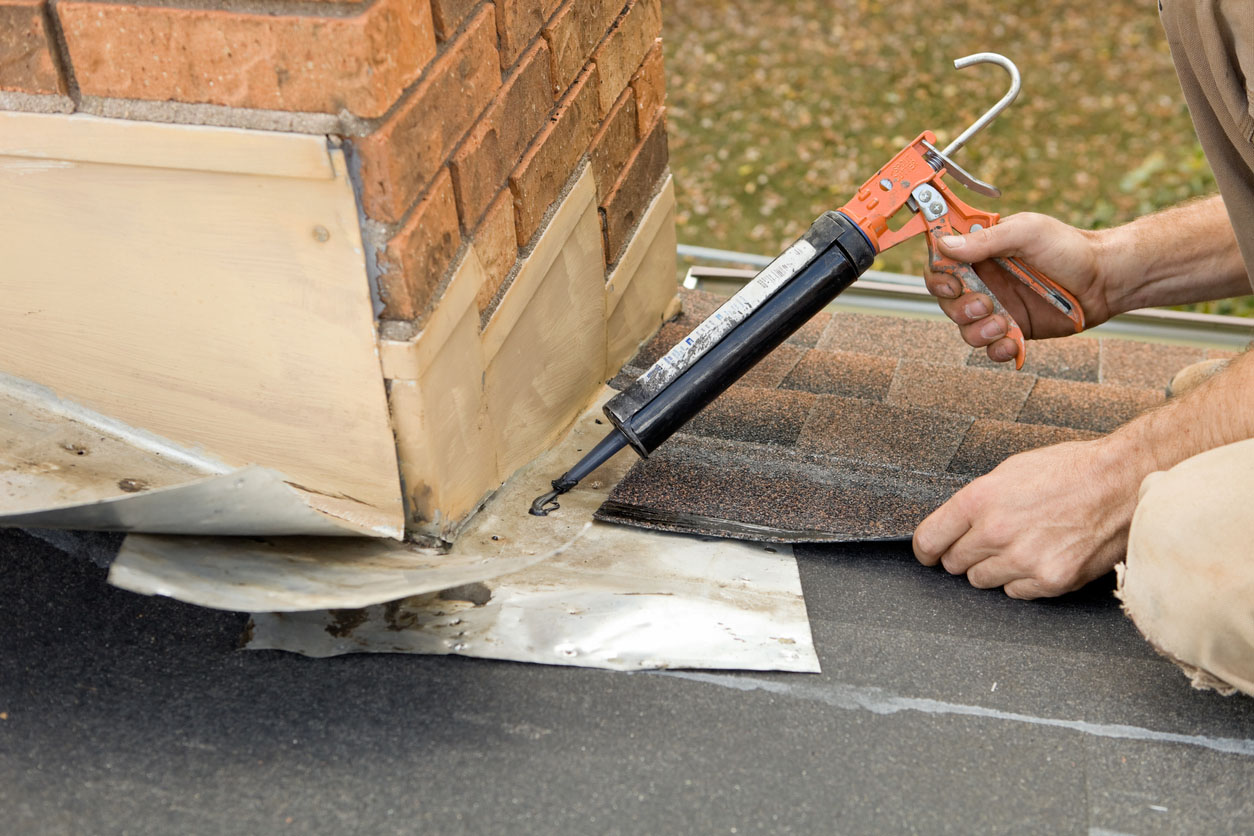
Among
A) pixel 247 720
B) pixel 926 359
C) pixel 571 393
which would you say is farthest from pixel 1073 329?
pixel 247 720

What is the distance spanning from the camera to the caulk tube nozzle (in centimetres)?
155

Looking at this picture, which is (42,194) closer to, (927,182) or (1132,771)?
(927,182)

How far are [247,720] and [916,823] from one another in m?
0.70

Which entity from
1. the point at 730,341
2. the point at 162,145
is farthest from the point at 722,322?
the point at 162,145

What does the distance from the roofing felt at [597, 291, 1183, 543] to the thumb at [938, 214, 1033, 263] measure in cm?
30

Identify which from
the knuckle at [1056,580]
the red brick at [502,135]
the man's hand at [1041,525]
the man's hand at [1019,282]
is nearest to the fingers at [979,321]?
the man's hand at [1019,282]

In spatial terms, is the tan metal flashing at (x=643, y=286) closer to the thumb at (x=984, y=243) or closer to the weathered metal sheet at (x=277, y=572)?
the thumb at (x=984, y=243)

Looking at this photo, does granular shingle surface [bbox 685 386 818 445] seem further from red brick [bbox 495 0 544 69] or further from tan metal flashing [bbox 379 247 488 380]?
red brick [bbox 495 0 544 69]

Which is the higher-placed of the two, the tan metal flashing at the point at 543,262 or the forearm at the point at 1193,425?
the tan metal flashing at the point at 543,262

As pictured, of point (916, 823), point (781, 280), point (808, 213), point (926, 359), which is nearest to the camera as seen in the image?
point (916, 823)

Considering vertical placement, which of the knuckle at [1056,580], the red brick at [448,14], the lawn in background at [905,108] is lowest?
the lawn in background at [905,108]

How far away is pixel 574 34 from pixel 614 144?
0.24 metres

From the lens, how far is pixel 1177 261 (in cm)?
194

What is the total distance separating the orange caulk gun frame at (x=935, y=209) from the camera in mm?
1586
